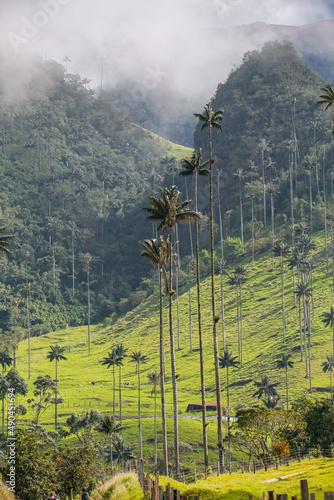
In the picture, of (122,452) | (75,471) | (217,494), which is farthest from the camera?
(122,452)

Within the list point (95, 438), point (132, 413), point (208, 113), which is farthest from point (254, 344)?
point (208, 113)

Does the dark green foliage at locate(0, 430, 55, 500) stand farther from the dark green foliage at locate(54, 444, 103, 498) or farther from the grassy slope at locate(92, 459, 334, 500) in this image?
the dark green foliage at locate(54, 444, 103, 498)

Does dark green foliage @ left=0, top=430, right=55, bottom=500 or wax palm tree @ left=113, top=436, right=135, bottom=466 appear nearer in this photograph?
dark green foliage @ left=0, top=430, right=55, bottom=500

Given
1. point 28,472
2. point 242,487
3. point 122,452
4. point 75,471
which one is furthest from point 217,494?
point 122,452

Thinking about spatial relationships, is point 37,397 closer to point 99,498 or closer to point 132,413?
point 132,413

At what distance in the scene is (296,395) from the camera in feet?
480

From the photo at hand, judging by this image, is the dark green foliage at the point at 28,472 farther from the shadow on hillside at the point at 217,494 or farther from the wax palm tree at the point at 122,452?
the wax palm tree at the point at 122,452

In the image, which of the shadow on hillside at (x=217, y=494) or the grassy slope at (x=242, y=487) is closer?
the shadow on hillside at (x=217, y=494)

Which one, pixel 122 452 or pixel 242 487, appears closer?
pixel 242 487

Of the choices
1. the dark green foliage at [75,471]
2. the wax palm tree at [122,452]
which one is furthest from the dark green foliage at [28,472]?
the wax palm tree at [122,452]

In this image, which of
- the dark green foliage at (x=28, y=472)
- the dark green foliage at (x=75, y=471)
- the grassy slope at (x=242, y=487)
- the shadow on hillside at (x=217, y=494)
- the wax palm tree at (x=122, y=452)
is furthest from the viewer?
the wax palm tree at (x=122, y=452)

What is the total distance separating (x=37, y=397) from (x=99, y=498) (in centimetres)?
13004

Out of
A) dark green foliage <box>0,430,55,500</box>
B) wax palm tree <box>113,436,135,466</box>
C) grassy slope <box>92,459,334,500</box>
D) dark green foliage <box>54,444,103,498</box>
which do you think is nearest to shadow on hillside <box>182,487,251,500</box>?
grassy slope <box>92,459,334,500</box>

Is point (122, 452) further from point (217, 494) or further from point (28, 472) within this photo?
point (217, 494)
